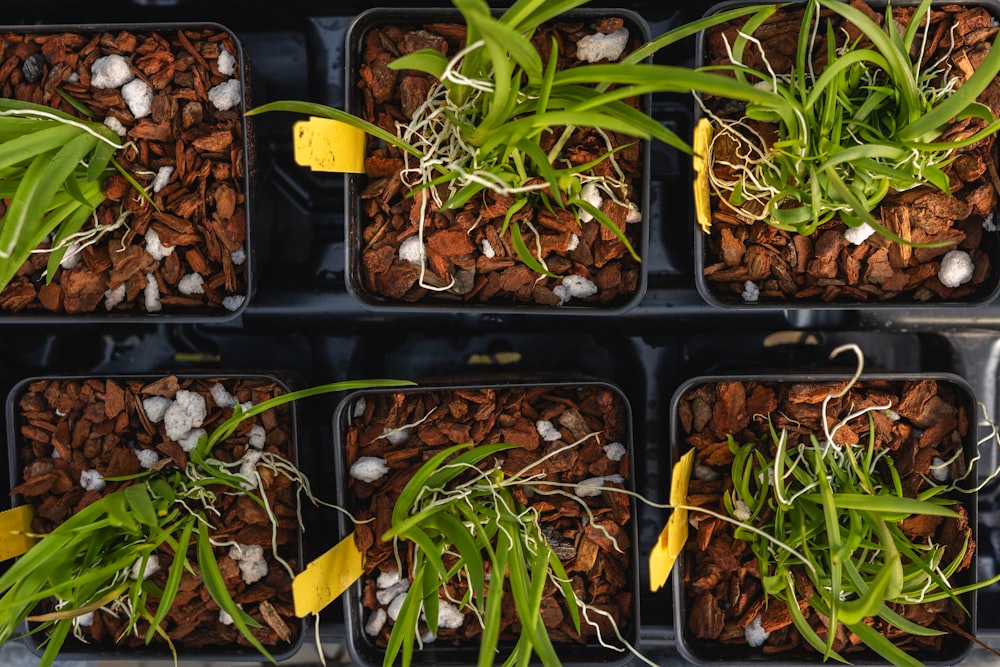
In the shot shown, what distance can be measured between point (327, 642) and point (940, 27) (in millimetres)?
1048

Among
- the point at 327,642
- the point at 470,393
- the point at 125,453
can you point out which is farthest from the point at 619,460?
the point at 125,453

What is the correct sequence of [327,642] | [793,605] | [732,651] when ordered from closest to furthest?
[793,605] → [732,651] → [327,642]

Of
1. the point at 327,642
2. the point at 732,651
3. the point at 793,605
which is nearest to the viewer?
the point at 793,605

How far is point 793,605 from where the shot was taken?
0.71 metres

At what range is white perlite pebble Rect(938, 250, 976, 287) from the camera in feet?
2.53

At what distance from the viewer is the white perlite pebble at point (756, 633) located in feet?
2.67

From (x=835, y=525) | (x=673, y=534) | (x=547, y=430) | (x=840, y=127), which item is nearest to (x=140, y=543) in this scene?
(x=547, y=430)

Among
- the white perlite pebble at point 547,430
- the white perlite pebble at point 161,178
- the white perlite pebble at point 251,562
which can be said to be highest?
the white perlite pebble at point 161,178

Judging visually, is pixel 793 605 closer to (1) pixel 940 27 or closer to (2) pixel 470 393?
(2) pixel 470 393

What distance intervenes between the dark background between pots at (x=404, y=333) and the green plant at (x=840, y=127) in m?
0.13

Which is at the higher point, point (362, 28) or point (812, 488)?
point (362, 28)

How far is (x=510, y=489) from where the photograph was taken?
0.81 m

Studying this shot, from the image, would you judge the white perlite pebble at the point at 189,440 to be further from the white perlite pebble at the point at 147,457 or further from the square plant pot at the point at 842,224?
the square plant pot at the point at 842,224

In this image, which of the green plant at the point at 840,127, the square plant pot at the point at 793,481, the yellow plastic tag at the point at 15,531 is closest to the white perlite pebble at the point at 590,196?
the green plant at the point at 840,127
